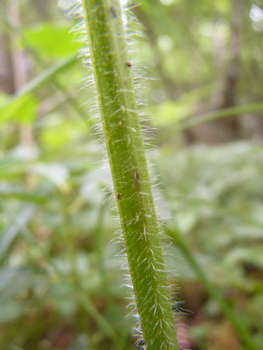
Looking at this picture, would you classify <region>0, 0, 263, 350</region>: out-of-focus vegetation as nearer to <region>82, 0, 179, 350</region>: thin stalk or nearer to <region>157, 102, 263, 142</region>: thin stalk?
<region>157, 102, 263, 142</region>: thin stalk

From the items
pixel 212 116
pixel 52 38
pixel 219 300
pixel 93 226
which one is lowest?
pixel 219 300

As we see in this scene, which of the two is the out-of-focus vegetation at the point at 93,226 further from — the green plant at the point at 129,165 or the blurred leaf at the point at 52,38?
the green plant at the point at 129,165

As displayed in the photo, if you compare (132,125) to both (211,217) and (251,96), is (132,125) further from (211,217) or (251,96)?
(251,96)

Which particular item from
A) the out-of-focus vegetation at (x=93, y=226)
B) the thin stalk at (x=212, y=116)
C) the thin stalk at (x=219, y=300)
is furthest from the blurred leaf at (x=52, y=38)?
the thin stalk at (x=219, y=300)

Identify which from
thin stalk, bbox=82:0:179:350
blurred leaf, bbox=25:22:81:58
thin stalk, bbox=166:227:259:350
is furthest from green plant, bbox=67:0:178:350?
blurred leaf, bbox=25:22:81:58

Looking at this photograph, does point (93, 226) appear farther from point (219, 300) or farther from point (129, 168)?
point (129, 168)

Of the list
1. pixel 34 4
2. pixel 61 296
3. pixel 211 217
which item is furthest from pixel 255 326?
pixel 34 4

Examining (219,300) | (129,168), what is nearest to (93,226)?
(219,300)

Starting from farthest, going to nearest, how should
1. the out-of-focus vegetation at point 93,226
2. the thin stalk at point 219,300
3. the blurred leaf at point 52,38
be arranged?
the blurred leaf at point 52,38, the out-of-focus vegetation at point 93,226, the thin stalk at point 219,300
